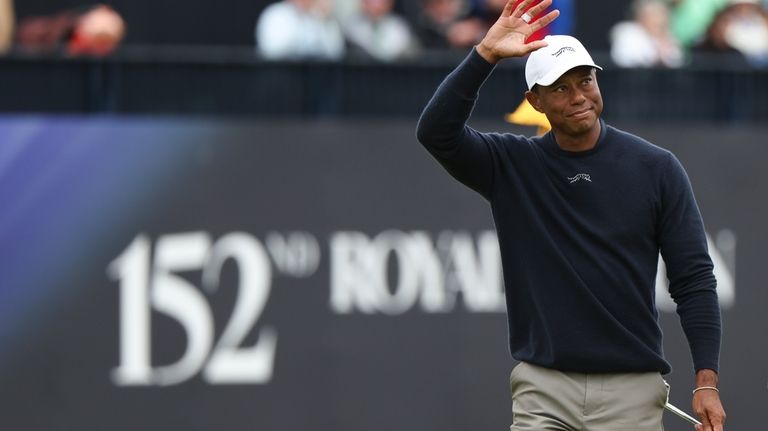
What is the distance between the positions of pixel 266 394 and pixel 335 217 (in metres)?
1.11

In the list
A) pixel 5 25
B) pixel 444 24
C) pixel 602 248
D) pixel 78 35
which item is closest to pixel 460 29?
pixel 444 24

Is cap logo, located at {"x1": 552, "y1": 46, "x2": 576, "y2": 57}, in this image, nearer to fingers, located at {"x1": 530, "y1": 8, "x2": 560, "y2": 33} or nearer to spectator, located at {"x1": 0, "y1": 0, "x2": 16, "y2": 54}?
fingers, located at {"x1": 530, "y1": 8, "x2": 560, "y2": 33}

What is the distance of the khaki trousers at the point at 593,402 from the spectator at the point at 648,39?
5.60 m

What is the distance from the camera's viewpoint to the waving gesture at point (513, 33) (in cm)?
520

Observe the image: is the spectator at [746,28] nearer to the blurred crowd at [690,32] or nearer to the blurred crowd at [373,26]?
the blurred crowd at [690,32]

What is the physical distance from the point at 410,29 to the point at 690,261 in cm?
596

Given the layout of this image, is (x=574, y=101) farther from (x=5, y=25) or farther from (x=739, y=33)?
(x=739, y=33)

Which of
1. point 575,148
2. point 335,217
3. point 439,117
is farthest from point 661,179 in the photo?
point 335,217

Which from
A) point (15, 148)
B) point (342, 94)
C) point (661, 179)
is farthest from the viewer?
point (342, 94)

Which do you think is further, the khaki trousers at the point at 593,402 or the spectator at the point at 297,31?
the spectator at the point at 297,31

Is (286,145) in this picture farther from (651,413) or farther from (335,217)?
(651,413)

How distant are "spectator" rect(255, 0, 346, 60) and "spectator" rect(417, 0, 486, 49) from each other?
999 millimetres

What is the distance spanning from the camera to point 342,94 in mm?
9664

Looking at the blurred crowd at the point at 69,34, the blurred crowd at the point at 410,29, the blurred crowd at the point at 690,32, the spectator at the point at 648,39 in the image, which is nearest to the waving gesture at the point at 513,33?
the blurred crowd at the point at 410,29
